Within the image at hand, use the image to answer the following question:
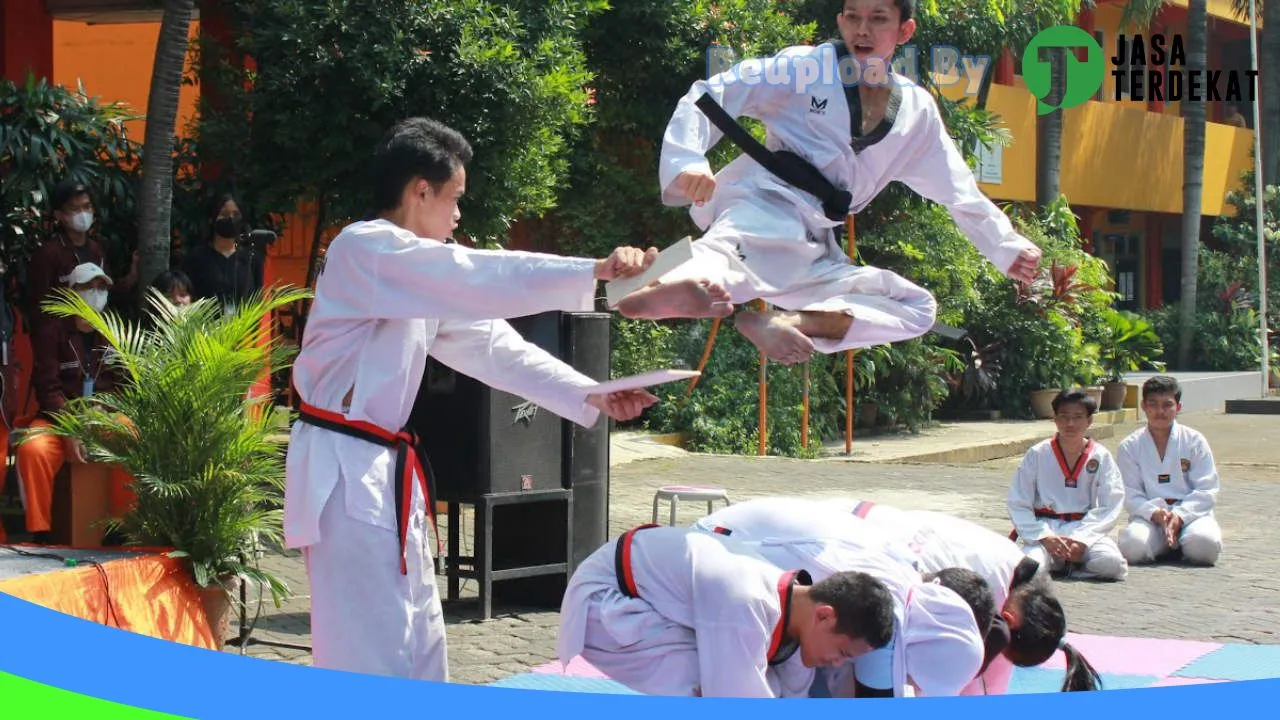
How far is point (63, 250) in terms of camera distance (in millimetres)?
8047

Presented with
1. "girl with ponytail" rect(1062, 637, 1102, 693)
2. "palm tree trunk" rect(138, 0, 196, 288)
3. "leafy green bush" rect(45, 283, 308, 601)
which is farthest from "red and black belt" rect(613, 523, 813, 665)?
"palm tree trunk" rect(138, 0, 196, 288)

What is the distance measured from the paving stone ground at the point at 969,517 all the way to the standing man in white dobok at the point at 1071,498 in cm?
16

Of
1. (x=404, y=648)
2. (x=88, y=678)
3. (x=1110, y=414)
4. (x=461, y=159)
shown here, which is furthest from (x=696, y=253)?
(x=1110, y=414)

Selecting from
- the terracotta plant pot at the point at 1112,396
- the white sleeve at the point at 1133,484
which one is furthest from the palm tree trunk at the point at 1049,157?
the white sleeve at the point at 1133,484

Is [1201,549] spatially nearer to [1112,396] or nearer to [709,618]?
[709,618]

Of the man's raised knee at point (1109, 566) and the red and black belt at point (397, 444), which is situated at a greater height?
the red and black belt at point (397, 444)

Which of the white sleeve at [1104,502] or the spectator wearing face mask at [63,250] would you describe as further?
the white sleeve at [1104,502]

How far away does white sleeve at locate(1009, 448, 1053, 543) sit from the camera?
847cm

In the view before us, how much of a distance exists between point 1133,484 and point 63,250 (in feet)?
19.9

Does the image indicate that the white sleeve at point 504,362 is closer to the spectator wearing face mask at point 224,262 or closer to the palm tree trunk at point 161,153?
the spectator wearing face mask at point 224,262

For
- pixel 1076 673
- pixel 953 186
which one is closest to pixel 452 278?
pixel 953 186

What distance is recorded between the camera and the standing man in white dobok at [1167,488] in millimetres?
8836

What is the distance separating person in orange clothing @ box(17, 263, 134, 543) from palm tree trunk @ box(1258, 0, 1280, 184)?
20.1m

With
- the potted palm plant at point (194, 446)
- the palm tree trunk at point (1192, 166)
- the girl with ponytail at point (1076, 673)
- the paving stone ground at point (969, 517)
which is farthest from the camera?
the palm tree trunk at point (1192, 166)
